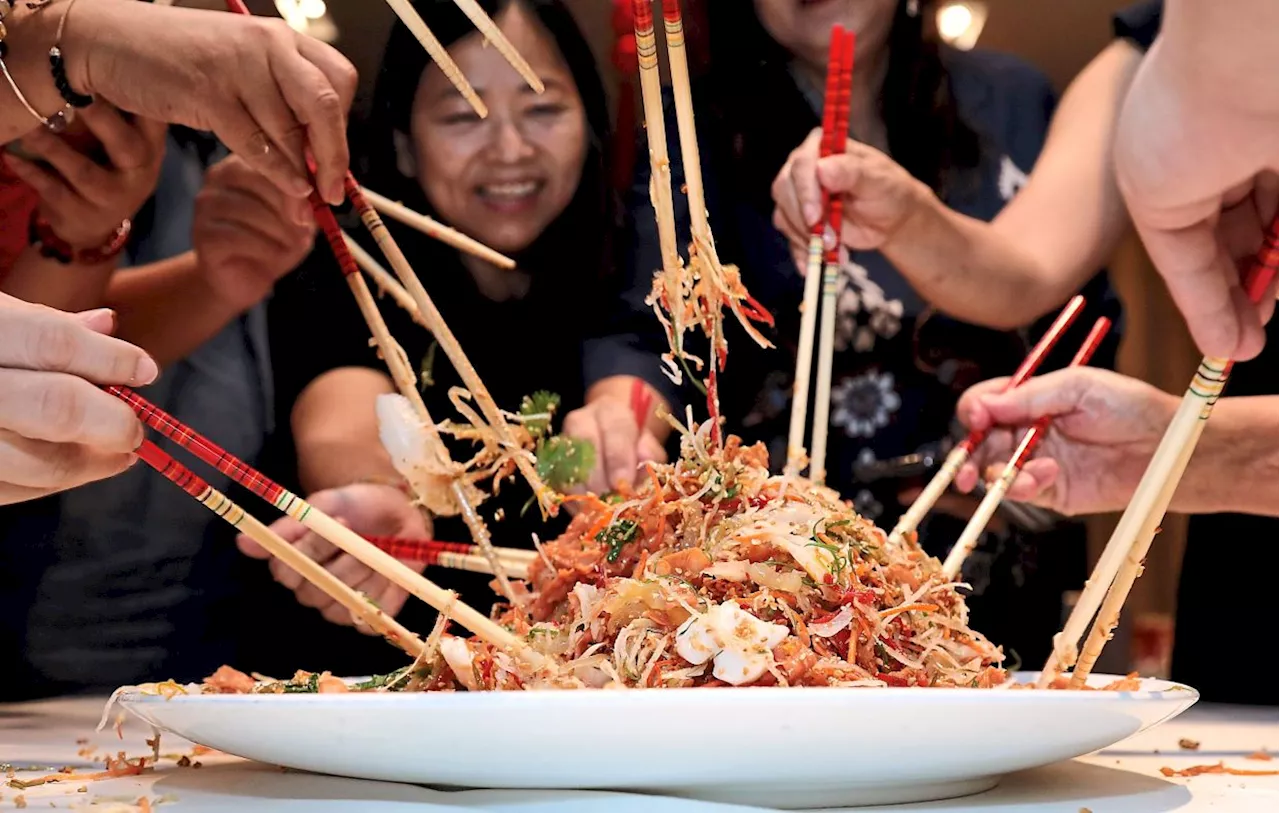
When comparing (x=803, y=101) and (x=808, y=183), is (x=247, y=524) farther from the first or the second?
(x=803, y=101)

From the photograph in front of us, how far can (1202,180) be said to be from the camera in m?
0.70

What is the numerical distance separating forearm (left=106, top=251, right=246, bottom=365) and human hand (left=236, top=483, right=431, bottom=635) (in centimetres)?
32

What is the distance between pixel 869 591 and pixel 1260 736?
1.86ft

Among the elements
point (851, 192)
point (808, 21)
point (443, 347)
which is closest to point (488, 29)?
point (443, 347)

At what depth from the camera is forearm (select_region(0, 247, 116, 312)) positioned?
48.6 inches

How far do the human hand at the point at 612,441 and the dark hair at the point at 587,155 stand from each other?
0.98 feet

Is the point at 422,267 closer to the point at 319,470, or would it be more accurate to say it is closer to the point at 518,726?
the point at 319,470

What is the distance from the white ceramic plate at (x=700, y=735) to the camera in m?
0.61

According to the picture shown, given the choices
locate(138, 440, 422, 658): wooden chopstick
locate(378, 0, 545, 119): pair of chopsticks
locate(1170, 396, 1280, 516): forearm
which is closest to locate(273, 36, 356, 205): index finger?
locate(378, 0, 545, 119): pair of chopsticks

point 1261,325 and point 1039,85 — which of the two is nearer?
point 1261,325

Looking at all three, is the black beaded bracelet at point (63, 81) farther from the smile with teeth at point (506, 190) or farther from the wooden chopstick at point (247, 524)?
the smile with teeth at point (506, 190)

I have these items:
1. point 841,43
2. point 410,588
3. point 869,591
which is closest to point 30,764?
point 410,588

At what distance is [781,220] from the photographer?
143 cm

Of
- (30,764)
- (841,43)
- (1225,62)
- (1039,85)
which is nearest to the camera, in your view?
(1225,62)
